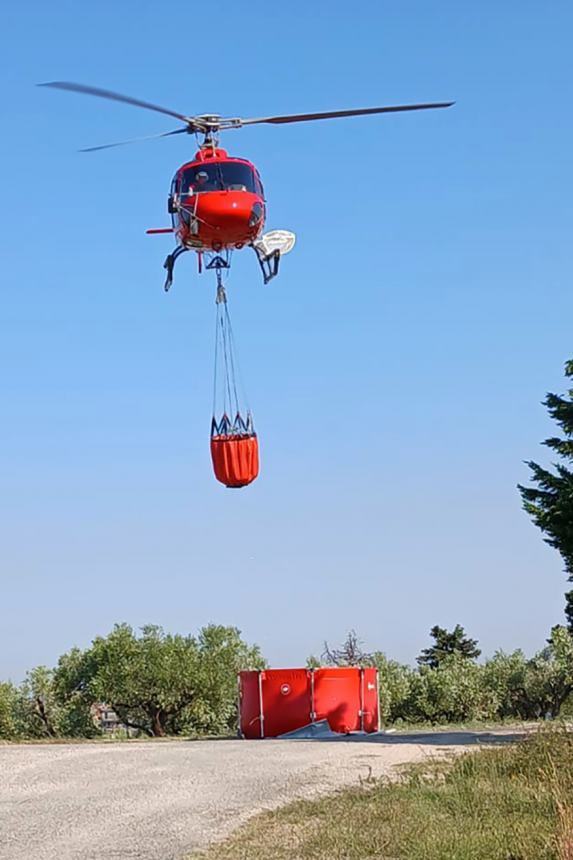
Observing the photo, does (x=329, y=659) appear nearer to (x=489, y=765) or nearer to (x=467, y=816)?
(x=489, y=765)

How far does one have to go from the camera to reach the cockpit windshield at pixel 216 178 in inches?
750

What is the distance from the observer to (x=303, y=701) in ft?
83.5

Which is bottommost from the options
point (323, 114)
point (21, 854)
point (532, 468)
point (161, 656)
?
point (21, 854)

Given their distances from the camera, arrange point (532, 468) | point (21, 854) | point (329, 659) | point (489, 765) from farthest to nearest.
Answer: point (329, 659) → point (532, 468) → point (489, 765) → point (21, 854)

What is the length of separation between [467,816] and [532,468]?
12463mm

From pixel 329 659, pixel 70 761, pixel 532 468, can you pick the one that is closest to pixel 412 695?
pixel 329 659

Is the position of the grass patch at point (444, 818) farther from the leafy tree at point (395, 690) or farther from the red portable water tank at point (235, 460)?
the leafy tree at point (395, 690)

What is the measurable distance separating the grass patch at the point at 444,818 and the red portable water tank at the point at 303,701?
887 cm

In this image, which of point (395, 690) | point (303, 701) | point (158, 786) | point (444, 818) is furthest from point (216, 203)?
point (395, 690)

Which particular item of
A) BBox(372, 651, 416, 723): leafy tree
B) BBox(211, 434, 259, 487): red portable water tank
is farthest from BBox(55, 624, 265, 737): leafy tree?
BBox(211, 434, 259, 487): red portable water tank

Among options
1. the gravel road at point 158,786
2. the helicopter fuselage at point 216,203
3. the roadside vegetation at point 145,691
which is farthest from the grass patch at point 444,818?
the roadside vegetation at point 145,691

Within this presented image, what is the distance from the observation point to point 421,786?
15.1 metres

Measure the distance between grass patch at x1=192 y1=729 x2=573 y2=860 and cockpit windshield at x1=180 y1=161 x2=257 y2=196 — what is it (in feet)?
31.0

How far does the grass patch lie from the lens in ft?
36.7
